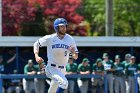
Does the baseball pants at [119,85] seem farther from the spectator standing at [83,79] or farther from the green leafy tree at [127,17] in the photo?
the green leafy tree at [127,17]

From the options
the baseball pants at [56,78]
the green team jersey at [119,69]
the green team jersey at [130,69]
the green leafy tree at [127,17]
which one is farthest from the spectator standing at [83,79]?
the green leafy tree at [127,17]

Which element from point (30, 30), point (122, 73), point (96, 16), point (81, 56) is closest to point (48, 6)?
point (30, 30)

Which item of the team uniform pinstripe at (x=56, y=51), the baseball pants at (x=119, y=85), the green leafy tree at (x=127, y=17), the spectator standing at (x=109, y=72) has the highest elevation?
the green leafy tree at (x=127, y=17)

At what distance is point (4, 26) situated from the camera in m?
32.4

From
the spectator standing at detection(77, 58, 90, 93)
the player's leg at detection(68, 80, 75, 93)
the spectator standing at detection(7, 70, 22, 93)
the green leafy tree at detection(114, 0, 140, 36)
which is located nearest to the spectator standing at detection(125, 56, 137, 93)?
the spectator standing at detection(77, 58, 90, 93)

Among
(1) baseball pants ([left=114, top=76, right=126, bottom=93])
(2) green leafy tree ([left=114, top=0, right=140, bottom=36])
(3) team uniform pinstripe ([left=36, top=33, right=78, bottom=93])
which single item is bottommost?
(1) baseball pants ([left=114, top=76, right=126, bottom=93])

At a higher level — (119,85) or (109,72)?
(109,72)

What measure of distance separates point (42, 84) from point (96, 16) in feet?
71.0

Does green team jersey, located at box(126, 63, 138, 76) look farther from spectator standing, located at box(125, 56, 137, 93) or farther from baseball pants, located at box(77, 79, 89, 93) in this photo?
baseball pants, located at box(77, 79, 89, 93)

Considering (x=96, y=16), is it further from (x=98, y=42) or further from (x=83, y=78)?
(x=83, y=78)

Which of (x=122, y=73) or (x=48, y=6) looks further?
(x=48, y=6)

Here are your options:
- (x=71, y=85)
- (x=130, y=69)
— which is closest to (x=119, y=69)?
(x=130, y=69)

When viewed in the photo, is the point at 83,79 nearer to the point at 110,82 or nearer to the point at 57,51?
the point at 110,82

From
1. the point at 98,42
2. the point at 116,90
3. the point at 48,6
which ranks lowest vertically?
the point at 116,90
